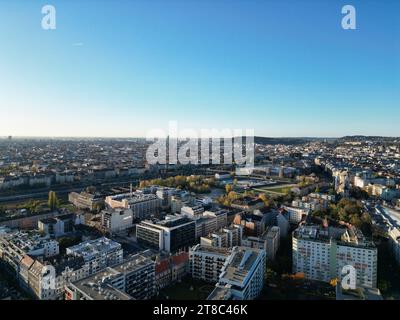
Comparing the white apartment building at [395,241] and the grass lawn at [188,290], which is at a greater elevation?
the white apartment building at [395,241]

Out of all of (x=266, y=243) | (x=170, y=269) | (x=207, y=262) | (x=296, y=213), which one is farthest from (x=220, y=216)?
(x=170, y=269)

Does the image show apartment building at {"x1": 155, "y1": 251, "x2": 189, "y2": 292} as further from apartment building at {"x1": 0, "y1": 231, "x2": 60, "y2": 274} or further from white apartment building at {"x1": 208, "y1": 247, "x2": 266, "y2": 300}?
apartment building at {"x1": 0, "y1": 231, "x2": 60, "y2": 274}

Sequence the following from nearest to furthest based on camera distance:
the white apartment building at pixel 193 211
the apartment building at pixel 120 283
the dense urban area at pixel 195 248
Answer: the apartment building at pixel 120 283 → the dense urban area at pixel 195 248 → the white apartment building at pixel 193 211

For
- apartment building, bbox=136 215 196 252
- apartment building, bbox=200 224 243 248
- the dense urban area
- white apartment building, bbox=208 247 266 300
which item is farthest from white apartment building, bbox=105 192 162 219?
white apartment building, bbox=208 247 266 300

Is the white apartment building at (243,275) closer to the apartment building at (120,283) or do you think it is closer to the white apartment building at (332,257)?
the white apartment building at (332,257)

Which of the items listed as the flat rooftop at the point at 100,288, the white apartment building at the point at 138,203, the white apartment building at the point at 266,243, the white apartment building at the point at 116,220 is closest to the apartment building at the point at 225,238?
the white apartment building at the point at 266,243
